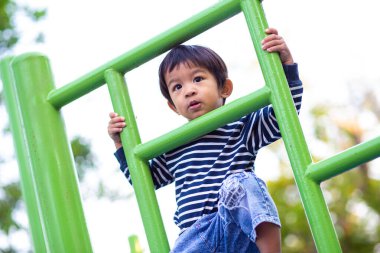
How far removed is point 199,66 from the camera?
190cm

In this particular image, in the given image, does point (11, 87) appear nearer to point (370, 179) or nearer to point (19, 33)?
point (19, 33)

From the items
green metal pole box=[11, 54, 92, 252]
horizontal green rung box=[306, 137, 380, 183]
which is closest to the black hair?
green metal pole box=[11, 54, 92, 252]

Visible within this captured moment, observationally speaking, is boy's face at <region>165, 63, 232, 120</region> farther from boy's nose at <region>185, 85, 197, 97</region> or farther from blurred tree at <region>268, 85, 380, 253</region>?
blurred tree at <region>268, 85, 380, 253</region>

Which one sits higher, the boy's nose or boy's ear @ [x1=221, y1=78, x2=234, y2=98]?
boy's ear @ [x1=221, y1=78, x2=234, y2=98]

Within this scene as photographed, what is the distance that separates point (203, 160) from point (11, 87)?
23.6 inches

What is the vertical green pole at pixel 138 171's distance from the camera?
5.21 ft

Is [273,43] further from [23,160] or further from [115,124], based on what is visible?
[23,160]

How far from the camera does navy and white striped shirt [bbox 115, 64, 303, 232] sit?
5.47 ft

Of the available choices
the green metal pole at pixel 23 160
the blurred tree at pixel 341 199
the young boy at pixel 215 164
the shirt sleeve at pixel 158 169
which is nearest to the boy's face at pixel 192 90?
the young boy at pixel 215 164

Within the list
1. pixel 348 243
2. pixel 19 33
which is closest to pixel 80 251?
pixel 19 33

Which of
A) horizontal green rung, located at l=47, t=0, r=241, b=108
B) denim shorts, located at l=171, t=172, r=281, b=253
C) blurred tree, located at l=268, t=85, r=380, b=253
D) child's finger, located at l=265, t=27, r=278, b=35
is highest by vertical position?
blurred tree, located at l=268, t=85, r=380, b=253

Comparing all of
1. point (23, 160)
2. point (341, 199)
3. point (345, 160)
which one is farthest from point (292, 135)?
point (341, 199)

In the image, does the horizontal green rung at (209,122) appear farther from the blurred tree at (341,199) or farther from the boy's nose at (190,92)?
the blurred tree at (341,199)

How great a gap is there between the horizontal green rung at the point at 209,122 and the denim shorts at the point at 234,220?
4.9 inches
